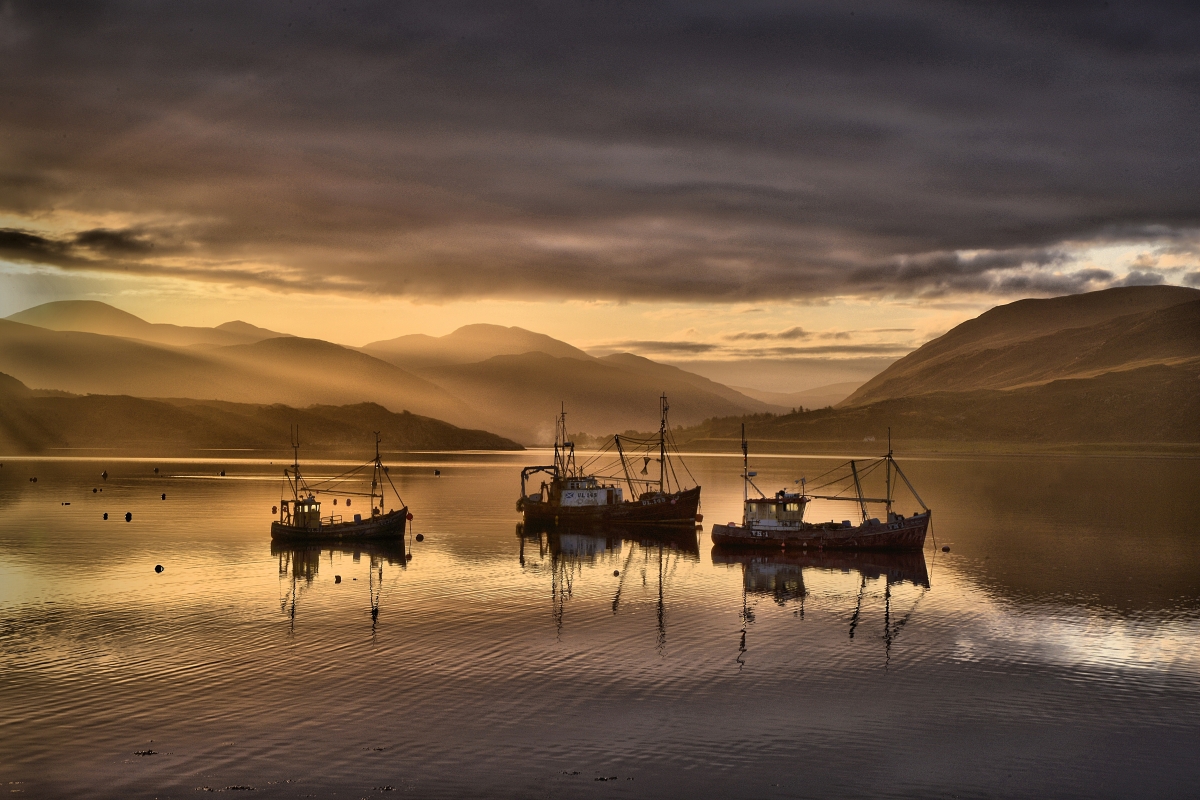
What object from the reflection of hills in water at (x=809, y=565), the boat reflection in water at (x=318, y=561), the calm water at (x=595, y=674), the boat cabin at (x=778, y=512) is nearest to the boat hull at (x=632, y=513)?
the reflection of hills in water at (x=809, y=565)

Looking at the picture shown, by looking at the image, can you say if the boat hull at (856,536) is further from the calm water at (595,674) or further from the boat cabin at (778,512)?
the calm water at (595,674)

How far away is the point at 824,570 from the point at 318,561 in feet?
143

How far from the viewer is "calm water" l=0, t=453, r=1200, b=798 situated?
34156 millimetres

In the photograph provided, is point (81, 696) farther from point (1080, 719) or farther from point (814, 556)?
point (814, 556)

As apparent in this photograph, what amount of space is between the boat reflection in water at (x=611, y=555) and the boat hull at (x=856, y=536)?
7.85 m

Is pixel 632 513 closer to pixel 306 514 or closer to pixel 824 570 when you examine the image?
pixel 824 570

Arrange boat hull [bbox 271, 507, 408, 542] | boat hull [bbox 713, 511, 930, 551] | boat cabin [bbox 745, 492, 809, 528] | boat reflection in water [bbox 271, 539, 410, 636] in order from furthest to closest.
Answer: boat hull [bbox 271, 507, 408, 542]
boat cabin [bbox 745, 492, 809, 528]
boat hull [bbox 713, 511, 930, 551]
boat reflection in water [bbox 271, 539, 410, 636]

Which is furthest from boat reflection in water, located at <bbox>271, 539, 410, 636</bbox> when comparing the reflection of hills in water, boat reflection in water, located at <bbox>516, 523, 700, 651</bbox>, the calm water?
the reflection of hills in water

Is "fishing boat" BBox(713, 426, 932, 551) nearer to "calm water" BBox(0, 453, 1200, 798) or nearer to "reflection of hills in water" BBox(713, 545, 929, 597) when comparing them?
"reflection of hills in water" BBox(713, 545, 929, 597)

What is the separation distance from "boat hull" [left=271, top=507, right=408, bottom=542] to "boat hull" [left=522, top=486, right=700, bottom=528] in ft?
83.4

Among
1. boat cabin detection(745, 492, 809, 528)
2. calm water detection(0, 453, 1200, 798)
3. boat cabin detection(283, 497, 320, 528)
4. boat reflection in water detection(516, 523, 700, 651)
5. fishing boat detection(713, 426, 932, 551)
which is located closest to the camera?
calm water detection(0, 453, 1200, 798)

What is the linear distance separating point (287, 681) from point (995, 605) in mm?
46698

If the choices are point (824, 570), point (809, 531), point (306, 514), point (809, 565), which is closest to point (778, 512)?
point (809, 531)

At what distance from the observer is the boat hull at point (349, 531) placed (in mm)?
96000
